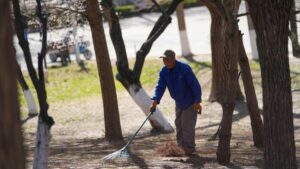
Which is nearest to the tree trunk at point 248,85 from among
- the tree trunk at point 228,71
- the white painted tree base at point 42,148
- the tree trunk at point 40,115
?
the tree trunk at point 228,71

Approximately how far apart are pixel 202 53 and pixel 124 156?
56.3 feet

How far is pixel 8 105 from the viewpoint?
276 cm

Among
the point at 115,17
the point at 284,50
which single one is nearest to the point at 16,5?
the point at 284,50

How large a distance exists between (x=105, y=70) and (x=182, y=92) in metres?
2.98

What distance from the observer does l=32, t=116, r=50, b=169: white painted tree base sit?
627 cm

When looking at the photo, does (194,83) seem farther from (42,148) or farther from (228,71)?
(42,148)

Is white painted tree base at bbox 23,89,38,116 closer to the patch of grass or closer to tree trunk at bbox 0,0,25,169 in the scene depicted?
the patch of grass

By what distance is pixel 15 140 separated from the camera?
281 centimetres

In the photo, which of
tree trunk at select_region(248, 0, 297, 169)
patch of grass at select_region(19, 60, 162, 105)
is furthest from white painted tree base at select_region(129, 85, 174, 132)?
patch of grass at select_region(19, 60, 162, 105)

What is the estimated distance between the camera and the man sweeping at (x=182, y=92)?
10172 millimetres

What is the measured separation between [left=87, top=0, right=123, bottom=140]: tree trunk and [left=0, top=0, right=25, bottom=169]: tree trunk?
33.2 feet

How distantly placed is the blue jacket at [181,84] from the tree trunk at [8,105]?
7383mm

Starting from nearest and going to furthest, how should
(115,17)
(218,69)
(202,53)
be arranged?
(115,17) → (218,69) → (202,53)

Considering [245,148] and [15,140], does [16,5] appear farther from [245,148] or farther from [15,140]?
[245,148]
